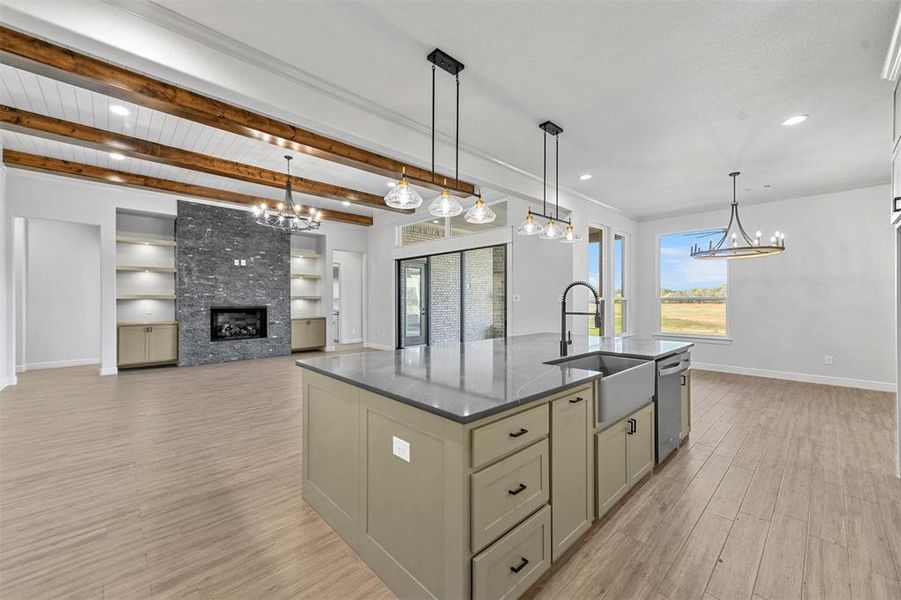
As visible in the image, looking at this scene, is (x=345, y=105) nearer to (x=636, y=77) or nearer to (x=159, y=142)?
(x=636, y=77)

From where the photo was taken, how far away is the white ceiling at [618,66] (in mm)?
2072

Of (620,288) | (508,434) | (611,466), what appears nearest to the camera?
(508,434)

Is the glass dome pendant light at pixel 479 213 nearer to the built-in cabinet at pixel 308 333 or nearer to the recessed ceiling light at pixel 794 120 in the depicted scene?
the recessed ceiling light at pixel 794 120

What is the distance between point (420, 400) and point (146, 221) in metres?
7.98

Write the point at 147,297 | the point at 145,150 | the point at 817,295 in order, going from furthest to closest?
the point at 147,297
the point at 817,295
the point at 145,150

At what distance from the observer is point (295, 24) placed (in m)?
2.18

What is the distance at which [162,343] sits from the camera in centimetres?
677

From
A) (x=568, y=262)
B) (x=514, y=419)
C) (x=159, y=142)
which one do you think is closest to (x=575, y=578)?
(x=514, y=419)

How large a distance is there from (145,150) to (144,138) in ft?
0.47

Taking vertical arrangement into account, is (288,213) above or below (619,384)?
above

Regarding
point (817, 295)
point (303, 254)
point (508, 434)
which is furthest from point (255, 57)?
point (817, 295)

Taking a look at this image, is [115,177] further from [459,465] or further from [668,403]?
[668,403]

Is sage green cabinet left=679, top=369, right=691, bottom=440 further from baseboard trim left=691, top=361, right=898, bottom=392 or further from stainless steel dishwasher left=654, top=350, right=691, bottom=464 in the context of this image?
baseboard trim left=691, top=361, right=898, bottom=392

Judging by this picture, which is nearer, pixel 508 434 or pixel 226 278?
pixel 508 434
